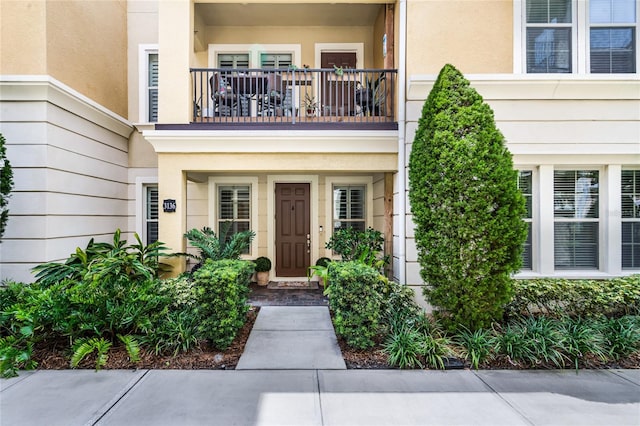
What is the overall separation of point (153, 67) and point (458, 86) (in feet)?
22.3

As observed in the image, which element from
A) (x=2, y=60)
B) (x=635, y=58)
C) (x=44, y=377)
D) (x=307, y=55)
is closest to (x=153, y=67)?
(x=2, y=60)

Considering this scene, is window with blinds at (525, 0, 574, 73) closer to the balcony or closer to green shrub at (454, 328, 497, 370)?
the balcony

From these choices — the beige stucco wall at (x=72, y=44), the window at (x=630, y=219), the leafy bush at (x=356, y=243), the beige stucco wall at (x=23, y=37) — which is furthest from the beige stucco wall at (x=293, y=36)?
the window at (x=630, y=219)

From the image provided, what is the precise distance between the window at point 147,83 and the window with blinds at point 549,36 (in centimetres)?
770

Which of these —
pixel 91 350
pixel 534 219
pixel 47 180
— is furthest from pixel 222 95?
pixel 534 219

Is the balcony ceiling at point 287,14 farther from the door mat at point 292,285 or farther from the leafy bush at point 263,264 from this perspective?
the door mat at point 292,285

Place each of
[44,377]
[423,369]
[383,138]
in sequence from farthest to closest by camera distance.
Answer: [383,138], [423,369], [44,377]

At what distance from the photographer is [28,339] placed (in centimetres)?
388

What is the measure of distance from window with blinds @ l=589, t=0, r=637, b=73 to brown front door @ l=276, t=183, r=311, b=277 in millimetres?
5956

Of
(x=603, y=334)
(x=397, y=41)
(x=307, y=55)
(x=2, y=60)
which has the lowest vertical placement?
(x=603, y=334)

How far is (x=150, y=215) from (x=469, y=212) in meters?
6.95

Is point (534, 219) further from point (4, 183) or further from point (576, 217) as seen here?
point (4, 183)

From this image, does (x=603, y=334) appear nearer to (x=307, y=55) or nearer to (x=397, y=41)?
(x=397, y=41)

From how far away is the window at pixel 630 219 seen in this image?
17.5ft
